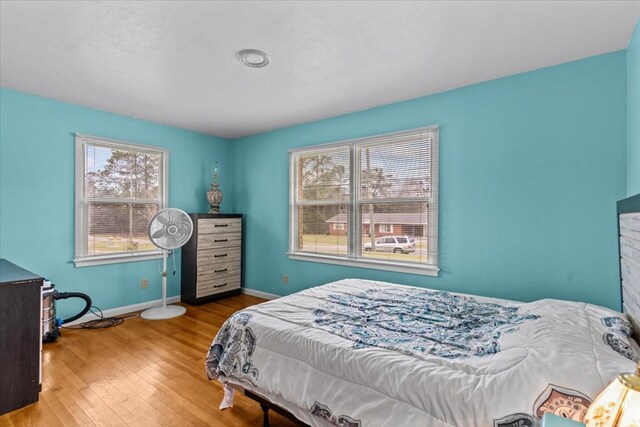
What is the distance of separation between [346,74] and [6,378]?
10.2 ft

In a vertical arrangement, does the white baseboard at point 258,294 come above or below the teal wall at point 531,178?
below

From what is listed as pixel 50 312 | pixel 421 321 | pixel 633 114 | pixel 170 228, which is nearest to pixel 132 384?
pixel 50 312

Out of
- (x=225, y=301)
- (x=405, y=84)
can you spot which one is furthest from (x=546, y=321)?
(x=225, y=301)

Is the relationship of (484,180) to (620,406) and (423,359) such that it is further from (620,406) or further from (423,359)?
(620,406)

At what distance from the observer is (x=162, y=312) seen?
3719 millimetres

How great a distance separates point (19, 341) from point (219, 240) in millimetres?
2423

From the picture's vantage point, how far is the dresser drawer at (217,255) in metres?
4.14

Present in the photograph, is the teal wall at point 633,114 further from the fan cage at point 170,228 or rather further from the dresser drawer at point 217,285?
the dresser drawer at point 217,285

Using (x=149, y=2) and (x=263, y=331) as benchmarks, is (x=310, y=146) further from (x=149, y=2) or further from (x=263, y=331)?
(x=263, y=331)

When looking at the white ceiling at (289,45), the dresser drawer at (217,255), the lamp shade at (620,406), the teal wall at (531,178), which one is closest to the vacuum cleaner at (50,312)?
the dresser drawer at (217,255)

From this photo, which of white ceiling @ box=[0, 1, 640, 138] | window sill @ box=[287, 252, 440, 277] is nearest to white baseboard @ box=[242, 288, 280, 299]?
window sill @ box=[287, 252, 440, 277]

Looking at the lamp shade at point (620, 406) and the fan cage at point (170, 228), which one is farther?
the fan cage at point (170, 228)

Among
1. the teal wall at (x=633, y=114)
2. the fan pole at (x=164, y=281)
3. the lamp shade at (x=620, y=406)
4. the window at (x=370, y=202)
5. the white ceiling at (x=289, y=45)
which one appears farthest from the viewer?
the fan pole at (x=164, y=281)

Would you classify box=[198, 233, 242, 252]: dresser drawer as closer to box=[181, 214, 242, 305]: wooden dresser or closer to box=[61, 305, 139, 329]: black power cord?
box=[181, 214, 242, 305]: wooden dresser
